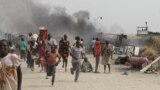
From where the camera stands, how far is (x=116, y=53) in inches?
1439

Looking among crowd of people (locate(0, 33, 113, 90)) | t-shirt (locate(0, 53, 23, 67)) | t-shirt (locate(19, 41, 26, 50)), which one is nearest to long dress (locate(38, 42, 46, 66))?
crowd of people (locate(0, 33, 113, 90))

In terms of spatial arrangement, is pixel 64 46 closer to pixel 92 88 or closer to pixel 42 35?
pixel 42 35

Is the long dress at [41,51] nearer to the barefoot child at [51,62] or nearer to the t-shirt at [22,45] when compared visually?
the t-shirt at [22,45]

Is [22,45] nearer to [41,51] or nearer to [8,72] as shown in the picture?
[41,51]

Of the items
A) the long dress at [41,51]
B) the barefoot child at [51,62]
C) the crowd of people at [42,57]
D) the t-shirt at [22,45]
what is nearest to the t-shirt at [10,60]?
the crowd of people at [42,57]

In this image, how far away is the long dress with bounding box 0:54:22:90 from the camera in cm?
729

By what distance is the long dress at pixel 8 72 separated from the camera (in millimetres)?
7287

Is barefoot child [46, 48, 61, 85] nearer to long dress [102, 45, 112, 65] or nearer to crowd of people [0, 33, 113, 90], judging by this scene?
crowd of people [0, 33, 113, 90]

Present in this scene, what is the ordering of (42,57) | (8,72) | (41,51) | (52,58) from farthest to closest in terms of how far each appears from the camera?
(42,57) → (41,51) → (52,58) → (8,72)

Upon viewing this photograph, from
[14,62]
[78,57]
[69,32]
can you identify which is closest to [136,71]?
[78,57]

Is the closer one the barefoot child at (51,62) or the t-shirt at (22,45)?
the barefoot child at (51,62)

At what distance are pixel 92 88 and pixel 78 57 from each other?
8.08ft

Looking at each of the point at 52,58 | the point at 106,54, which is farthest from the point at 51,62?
the point at 106,54

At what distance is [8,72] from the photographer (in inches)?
292
